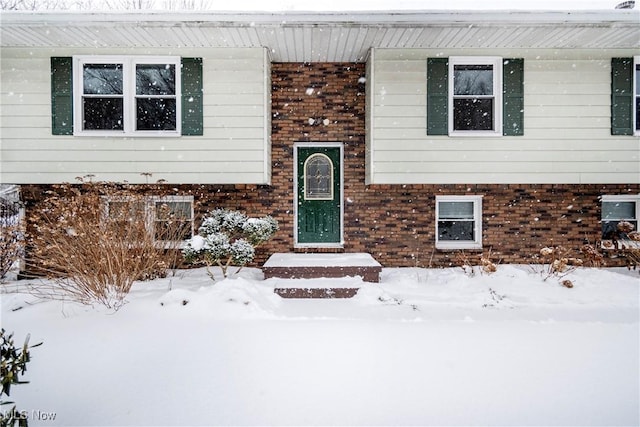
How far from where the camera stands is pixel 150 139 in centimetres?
673

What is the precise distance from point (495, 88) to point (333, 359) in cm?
637

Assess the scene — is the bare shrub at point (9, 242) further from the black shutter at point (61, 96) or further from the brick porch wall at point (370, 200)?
the brick porch wall at point (370, 200)

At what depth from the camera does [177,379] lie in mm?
2783

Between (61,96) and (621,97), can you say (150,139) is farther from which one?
(621,97)

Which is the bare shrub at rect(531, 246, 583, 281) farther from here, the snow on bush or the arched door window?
the snow on bush

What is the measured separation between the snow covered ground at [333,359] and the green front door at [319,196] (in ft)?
9.08

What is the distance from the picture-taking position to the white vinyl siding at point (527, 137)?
6.76 m

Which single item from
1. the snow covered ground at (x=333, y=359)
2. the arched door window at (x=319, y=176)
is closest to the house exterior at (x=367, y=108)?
the arched door window at (x=319, y=176)

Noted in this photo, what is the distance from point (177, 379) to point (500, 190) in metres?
7.00

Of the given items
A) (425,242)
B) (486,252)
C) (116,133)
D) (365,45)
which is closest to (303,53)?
(365,45)

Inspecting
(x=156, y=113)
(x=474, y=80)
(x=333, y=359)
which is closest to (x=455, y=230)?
(x=474, y=80)

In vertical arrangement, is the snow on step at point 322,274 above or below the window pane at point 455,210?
below

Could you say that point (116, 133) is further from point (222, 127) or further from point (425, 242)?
point (425, 242)

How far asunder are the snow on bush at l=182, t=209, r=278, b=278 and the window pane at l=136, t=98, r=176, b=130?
2.17 meters
